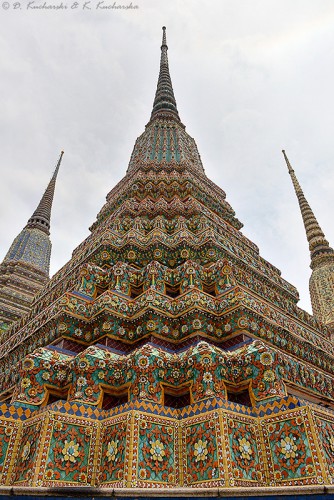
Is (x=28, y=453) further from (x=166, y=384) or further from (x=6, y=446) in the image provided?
(x=166, y=384)

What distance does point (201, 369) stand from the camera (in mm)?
4844

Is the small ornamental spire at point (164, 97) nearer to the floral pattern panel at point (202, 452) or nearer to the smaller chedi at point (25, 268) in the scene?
the smaller chedi at point (25, 268)

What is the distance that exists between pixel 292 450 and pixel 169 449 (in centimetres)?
132

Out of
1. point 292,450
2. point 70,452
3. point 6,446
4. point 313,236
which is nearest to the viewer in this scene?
point 292,450

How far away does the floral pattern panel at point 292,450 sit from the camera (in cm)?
362

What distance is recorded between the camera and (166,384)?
5.05 metres

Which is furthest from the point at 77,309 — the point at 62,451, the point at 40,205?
the point at 40,205

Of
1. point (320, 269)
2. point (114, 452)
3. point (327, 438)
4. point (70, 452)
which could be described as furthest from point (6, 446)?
point (320, 269)

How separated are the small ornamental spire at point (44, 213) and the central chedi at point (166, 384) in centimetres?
1957

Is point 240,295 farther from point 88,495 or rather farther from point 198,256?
point 88,495

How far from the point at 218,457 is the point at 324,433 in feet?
3.75

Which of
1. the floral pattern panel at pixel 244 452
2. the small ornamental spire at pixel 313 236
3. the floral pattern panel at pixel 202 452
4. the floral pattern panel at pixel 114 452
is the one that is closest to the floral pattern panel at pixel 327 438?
the floral pattern panel at pixel 244 452

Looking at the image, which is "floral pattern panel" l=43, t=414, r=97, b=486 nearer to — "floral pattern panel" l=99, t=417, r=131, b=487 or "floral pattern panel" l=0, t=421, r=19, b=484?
"floral pattern panel" l=99, t=417, r=131, b=487

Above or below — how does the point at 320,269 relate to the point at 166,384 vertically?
above
